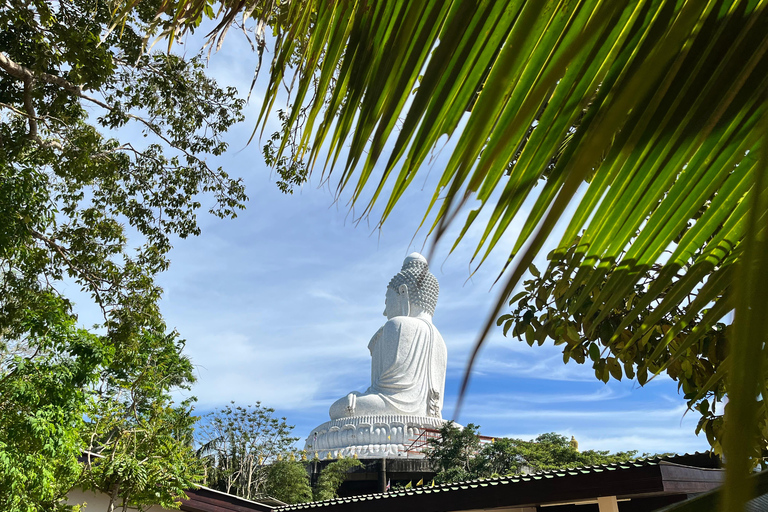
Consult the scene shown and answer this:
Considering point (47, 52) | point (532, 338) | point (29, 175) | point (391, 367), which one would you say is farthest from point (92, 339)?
point (391, 367)

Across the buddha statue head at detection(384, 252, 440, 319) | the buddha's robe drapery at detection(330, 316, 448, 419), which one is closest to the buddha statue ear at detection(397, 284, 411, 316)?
the buddha statue head at detection(384, 252, 440, 319)

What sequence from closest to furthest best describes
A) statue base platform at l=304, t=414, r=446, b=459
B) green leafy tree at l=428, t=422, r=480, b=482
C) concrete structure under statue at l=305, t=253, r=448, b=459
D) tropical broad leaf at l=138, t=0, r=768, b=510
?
tropical broad leaf at l=138, t=0, r=768, b=510
green leafy tree at l=428, t=422, r=480, b=482
statue base platform at l=304, t=414, r=446, b=459
concrete structure under statue at l=305, t=253, r=448, b=459

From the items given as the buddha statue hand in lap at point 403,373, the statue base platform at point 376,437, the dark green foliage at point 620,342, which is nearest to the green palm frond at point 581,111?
the dark green foliage at point 620,342

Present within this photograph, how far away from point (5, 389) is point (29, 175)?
5.90 ft

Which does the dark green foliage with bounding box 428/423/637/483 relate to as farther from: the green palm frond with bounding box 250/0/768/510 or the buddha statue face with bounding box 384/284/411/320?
the green palm frond with bounding box 250/0/768/510

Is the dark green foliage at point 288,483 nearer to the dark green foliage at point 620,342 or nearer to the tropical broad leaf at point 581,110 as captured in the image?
the dark green foliage at point 620,342

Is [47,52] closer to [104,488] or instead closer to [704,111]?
[104,488]

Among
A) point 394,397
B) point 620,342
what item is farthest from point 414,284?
point 620,342

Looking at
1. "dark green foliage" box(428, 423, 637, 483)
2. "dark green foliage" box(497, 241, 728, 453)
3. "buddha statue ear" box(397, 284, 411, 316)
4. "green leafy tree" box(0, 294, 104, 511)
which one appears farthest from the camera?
"buddha statue ear" box(397, 284, 411, 316)

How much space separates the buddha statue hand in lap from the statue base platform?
0.92 ft

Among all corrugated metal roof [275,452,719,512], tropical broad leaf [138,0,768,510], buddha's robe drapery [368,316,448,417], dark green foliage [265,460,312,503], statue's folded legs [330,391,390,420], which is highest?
buddha's robe drapery [368,316,448,417]

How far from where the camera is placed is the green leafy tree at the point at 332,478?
14.1m

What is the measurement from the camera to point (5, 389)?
485cm

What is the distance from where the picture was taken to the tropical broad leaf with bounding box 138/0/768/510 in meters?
0.30
